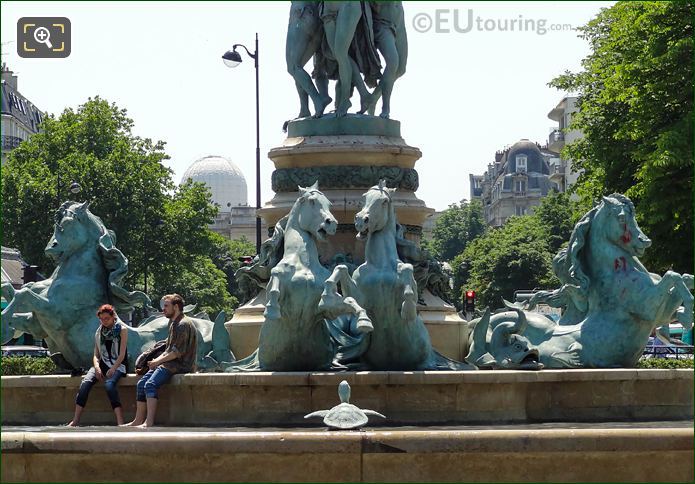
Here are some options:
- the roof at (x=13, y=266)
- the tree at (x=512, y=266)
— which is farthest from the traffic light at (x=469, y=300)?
the tree at (x=512, y=266)

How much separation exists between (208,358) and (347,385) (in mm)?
→ 3971

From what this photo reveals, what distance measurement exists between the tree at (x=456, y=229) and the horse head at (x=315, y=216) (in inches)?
5454

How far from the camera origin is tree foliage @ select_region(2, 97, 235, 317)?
177 ft

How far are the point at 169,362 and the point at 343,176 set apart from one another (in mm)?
4493

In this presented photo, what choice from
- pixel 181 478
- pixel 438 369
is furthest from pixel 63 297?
pixel 181 478

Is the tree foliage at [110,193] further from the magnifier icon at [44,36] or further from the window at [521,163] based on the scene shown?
the window at [521,163]

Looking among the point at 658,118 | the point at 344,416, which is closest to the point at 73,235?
the point at 344,416

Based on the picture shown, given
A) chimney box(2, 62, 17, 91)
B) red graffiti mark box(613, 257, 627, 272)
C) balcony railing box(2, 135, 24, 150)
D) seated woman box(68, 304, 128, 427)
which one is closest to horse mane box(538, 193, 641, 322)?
red graffiti mark box(613, 257, 627, 272)

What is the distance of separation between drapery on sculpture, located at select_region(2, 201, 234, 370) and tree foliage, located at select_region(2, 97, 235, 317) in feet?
118

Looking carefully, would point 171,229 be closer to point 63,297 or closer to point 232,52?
point 232,52

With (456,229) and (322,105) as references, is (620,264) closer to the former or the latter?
(322,105)

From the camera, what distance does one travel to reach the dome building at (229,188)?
162m

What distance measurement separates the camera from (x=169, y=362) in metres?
14.6

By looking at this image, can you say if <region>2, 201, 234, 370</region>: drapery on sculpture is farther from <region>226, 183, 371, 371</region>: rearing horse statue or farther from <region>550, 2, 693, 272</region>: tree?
<region>550, 2, 693, 272</region>: tree
